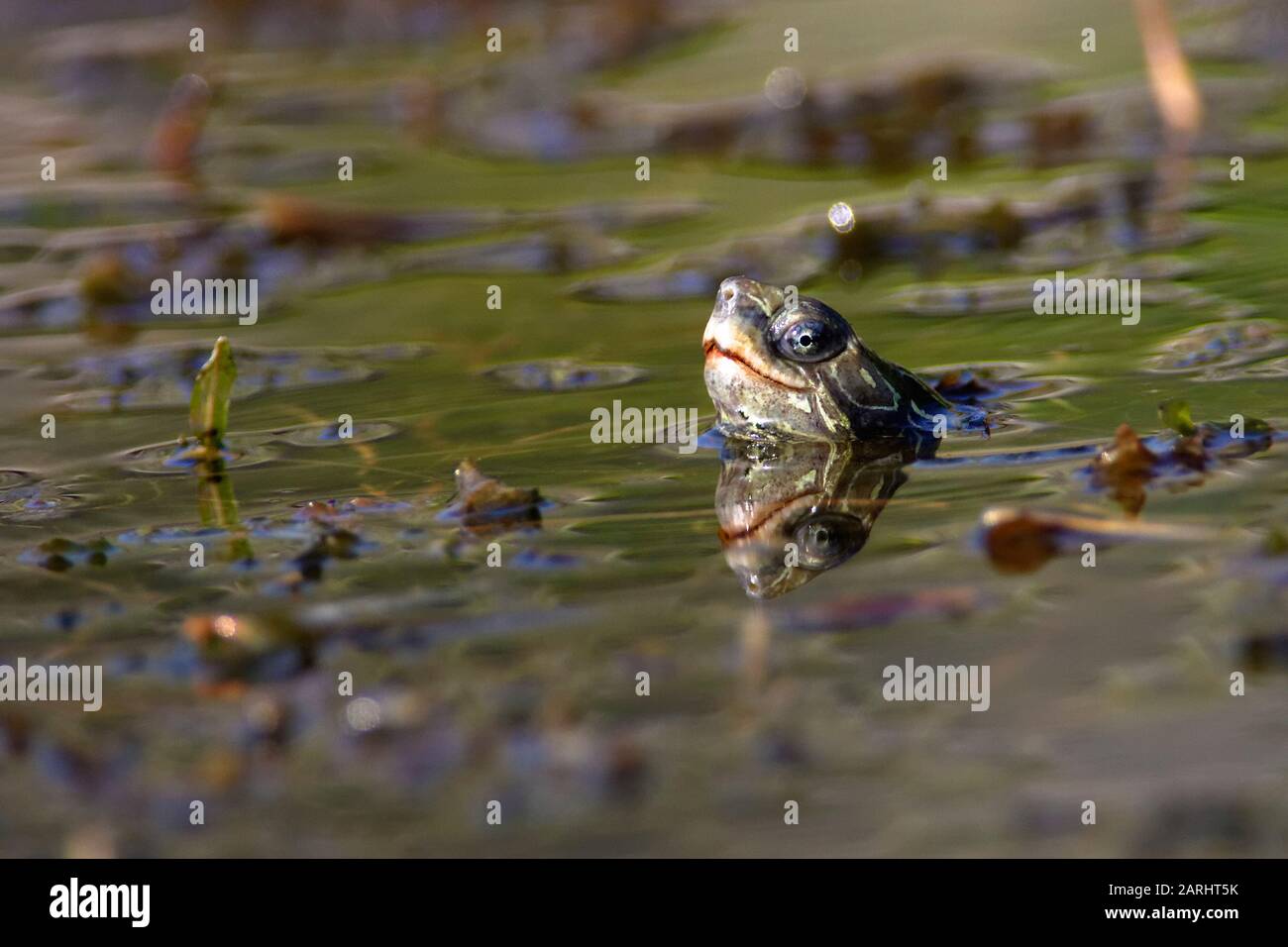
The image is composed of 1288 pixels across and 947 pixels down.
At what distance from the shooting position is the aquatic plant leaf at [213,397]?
523 centimetres

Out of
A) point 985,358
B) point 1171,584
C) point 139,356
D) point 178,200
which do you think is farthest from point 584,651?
point 178,200

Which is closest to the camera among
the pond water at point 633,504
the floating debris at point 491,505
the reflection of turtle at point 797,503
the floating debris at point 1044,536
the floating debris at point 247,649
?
the pond water at point 633,504

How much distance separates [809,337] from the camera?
532 centimetres

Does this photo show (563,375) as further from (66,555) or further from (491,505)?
(66,555)

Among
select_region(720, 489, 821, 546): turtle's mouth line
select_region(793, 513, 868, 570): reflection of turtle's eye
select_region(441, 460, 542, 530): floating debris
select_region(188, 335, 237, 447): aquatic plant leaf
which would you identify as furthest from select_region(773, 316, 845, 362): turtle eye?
select_region(188, 335, 237, 447): aquatic plant leaf

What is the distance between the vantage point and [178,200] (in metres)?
9.63

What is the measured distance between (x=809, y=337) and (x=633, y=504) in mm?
928

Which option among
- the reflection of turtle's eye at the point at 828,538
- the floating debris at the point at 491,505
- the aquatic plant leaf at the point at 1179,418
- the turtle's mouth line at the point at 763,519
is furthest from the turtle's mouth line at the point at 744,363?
→ the aquatic plant leaf at the point at 1179,418

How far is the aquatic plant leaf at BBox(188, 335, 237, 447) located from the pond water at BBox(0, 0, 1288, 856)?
0.18m

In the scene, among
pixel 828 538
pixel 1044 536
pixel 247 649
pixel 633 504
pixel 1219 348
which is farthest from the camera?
pixel 1219 348

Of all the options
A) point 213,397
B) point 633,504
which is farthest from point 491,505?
point 213,397

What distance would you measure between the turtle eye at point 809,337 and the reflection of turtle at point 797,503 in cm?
32

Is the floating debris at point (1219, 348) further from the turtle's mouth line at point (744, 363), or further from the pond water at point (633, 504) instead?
the turtle's mouth line at point (744, 363)

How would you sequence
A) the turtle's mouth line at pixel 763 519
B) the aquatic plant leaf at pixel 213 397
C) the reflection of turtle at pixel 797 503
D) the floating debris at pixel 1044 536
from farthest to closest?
the aquatic plant leaf at pixel 213 397, the turtle's mouth line at pixel 763 519, the reflection of turtle at pixel 797 503, the floating debris at pixel 1044 536
